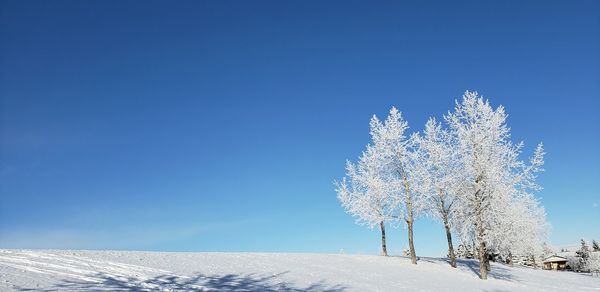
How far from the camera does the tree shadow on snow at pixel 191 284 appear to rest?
13633 millimetres

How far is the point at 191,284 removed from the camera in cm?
1579

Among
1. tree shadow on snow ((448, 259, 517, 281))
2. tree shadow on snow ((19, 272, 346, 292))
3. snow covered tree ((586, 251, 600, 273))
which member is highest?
snow covered tree ((586, 251, 600, 273))

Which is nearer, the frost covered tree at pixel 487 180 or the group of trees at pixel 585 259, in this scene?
the frost covered tree at pixel 487 180

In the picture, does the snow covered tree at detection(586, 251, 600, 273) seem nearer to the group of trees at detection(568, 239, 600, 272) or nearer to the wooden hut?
the group of trees at detection(568, 239, 600, 272)

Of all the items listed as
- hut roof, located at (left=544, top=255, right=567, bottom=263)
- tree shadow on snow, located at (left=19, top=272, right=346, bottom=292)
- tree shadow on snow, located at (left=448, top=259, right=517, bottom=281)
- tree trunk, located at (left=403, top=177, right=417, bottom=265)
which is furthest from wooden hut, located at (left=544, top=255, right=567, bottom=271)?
tree shadow on snow, located at (left=19, top=272, right=346, bottom=292)

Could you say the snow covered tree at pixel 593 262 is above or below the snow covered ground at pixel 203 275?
above

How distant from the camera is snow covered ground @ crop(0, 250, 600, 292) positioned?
557 inches

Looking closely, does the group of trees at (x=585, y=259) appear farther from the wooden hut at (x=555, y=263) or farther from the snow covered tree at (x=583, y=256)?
the wooden hut at (x=555, y=263)

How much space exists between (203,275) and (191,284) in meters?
2.28

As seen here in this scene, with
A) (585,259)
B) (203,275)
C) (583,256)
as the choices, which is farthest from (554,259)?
(203,275)

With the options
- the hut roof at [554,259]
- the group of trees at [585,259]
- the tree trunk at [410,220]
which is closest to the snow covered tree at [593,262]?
the group of trees at [585,259]

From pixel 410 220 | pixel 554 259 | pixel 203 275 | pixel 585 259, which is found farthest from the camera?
pixel 554 259

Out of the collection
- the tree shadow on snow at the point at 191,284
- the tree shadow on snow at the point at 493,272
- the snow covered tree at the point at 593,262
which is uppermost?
the snow covered tree at the point at 593,262

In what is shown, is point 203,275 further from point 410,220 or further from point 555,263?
point 555,263
